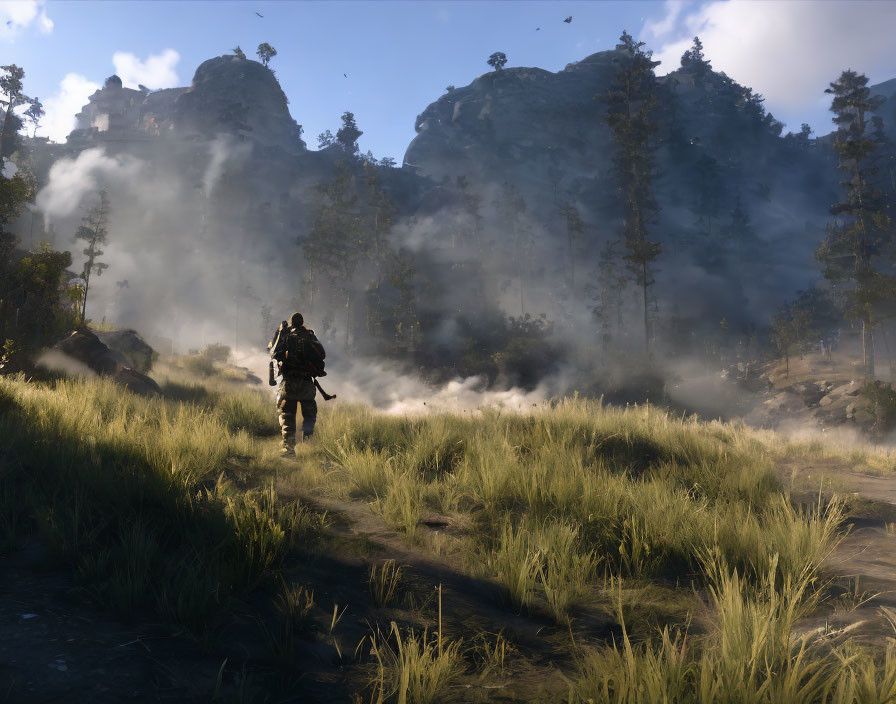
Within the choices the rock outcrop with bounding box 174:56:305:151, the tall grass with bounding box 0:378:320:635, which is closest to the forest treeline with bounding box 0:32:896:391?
the tall grass with bounding box 0:378:320:635

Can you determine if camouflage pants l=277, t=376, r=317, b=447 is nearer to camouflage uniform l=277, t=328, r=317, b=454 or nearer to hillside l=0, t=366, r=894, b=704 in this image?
camouflage uniform l=277, t=328, r=317, b=454

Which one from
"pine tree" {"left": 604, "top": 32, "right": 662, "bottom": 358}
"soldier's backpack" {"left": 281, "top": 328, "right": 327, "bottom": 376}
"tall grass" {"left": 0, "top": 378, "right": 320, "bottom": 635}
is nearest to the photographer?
"tall grass" {"left": 0, "top": 378, "right": 320, "bottom": 635}

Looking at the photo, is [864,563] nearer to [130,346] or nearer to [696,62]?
[130,346]

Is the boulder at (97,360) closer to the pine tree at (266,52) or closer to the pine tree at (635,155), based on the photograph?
the pine tree at (635,155)

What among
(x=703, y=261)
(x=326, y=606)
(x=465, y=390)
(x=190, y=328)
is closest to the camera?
(x=326, y=606)

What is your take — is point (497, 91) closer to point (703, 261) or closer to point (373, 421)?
point (703, 261)

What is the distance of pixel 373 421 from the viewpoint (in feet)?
27.9

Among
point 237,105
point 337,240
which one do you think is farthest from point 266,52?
point 337,240

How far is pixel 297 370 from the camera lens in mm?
8062

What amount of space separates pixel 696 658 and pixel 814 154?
11887 centimetres

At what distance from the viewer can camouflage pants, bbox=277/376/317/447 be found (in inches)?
309

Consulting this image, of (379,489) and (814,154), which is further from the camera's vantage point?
(814,154)

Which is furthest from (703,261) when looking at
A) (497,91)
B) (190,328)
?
(190,328)

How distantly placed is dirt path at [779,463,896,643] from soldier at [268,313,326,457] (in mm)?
6533
